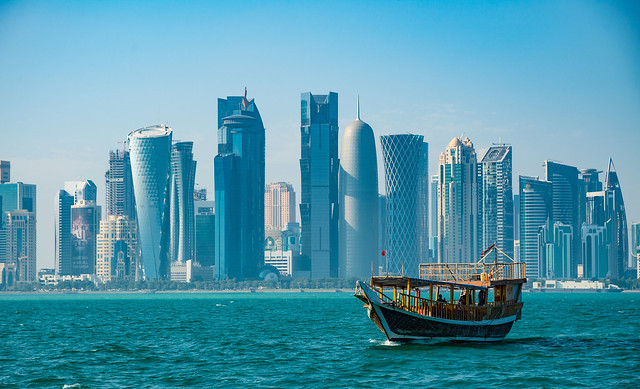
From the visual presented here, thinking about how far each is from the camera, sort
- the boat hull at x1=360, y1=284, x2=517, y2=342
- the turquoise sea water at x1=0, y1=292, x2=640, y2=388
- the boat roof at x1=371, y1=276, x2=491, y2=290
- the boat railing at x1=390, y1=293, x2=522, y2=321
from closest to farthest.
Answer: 1. the turquoise sea water at x1=0, y1=292, x2=640, y2=388
2. the boat hull at x1=360, y1=284, x2=517, y2=342
3. the boat roof at x1=371, y1=276, x2=491, y2=290
4. the boat railing at x1=390, y1=293, x2=522, y2=321

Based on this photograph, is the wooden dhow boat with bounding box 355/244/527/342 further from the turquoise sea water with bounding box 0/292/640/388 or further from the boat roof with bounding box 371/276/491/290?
the turquoise sea water with bounding box 0/292/640/388

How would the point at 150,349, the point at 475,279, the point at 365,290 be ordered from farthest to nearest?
the point at 475,279
the point at 150,349
the point at 365,290

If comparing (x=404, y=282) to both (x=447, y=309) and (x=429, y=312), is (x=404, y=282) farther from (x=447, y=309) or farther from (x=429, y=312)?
(x=447, y=309)

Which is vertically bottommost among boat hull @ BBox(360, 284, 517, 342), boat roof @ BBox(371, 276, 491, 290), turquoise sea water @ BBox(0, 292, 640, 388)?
turquoise sea water @ BBox(0, 292, 640, 388)

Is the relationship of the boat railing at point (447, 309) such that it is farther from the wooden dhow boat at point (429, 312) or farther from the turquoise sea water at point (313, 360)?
the turquoise sea water at point (313, 360)

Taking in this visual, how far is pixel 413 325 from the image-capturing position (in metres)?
73.4

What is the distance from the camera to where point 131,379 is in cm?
6044

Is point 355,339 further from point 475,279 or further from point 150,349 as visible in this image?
point 150,349

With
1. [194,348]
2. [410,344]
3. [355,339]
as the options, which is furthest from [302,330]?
[410,344]

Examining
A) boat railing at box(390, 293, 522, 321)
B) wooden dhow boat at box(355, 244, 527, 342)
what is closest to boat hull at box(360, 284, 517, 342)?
wooden dhow boat at box(355, 244, 527, 342)

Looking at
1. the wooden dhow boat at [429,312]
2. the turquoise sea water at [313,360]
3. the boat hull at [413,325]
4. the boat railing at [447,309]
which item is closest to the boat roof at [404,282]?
the wooden dhow boat at [429,312]

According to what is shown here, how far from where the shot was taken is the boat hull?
238 ft

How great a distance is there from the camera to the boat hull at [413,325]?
72.6 m

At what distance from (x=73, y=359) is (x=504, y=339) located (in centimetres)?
3813
